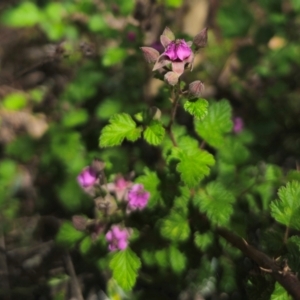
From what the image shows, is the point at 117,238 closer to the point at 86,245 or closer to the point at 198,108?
the point at 86,245

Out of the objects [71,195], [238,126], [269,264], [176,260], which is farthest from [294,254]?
[71,195]

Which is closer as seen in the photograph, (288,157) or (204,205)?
(204,205)

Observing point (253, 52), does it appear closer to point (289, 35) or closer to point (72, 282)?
point (289, 35)

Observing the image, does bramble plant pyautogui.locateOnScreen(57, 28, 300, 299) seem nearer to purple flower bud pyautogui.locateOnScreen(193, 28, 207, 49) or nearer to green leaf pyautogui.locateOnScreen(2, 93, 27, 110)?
purple flower bud pyautogui.locateOnScreen(193, 28, 207, 49)

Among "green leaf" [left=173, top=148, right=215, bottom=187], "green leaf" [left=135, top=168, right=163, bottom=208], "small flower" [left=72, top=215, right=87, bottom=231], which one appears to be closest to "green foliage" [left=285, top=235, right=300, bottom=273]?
"green leaf" [left=173, top=148, right=215, bottom=187]

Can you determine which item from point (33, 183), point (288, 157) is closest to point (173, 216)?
point (288, 157)
